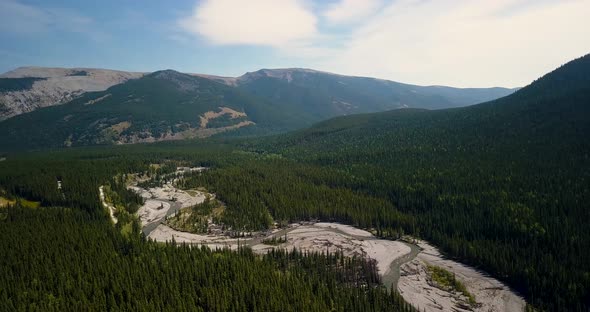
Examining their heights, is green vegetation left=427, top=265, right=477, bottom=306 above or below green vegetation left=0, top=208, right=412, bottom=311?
below

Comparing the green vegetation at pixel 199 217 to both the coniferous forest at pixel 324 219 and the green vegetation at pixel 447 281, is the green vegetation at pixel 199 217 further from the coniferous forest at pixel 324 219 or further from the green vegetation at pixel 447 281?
the green vegetation at pixel 447 281

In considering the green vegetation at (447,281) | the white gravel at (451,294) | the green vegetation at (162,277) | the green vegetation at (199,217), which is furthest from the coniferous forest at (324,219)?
the green vegetation at (447,281)

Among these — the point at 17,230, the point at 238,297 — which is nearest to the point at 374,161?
the point at 238,297

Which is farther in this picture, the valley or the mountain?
the mountain

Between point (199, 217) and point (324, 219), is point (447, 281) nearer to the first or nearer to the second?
point (324, 219)

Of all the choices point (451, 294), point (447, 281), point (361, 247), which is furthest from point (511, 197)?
point (451, 294)

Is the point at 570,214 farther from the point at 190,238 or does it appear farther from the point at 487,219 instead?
the point at 190,238

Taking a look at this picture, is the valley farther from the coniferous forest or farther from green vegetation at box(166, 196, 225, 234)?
the coniferous forest

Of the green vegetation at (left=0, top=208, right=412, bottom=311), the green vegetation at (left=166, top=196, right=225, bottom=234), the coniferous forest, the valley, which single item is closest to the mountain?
the coniferous forest

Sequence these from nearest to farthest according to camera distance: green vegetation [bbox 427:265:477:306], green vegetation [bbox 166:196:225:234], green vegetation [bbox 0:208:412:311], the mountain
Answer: green vegetation [bbox 0:208:412:311], green vegetation [bbox 427:265:477:306], the mountain, green vegetation [bbox 166:196:225:234]
